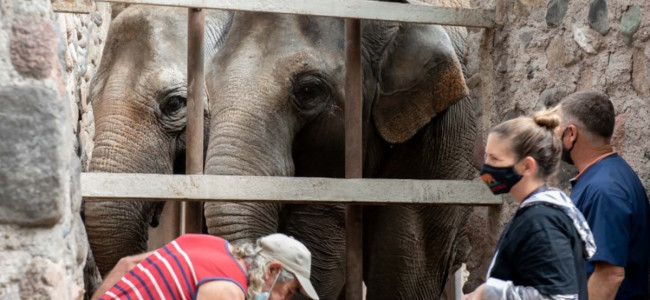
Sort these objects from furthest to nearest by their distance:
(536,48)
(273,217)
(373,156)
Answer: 1. (373,156)
2. (273,217)
3. (536,48)

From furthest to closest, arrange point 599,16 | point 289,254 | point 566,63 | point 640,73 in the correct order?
point 566,63 → point 599,16 → point 640,73 → point 289,254

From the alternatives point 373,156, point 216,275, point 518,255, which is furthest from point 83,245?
point 373,156

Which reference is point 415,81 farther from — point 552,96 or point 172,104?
point 552,96

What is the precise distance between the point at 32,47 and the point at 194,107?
2234mm

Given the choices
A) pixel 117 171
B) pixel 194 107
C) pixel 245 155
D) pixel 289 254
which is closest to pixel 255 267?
pixel 289 254

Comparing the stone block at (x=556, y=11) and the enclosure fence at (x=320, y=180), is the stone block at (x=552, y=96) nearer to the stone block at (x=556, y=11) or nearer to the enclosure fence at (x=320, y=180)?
the stone block at (x=556, y=11)

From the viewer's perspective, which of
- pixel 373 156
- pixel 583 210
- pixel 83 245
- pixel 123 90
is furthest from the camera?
pixel 373 156

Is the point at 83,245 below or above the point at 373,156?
above

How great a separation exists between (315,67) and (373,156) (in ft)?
3.37

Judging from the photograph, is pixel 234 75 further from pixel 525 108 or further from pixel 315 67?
pixel 525 108

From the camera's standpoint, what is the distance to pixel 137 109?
620 cm

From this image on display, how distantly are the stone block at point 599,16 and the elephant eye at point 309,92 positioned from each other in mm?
1767

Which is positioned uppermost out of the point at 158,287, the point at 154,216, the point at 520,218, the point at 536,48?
the point at 536,48

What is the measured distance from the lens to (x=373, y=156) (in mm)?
6652
